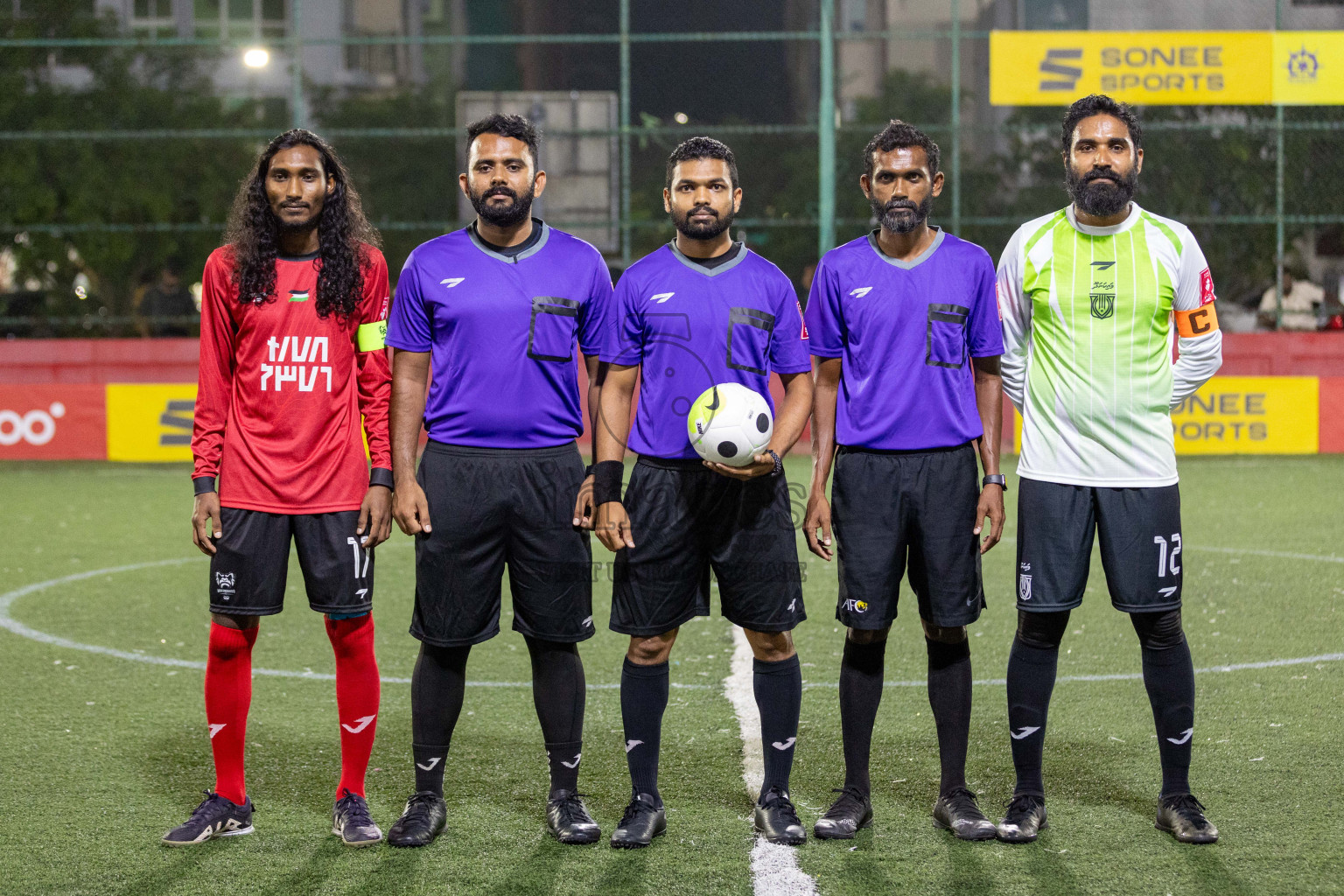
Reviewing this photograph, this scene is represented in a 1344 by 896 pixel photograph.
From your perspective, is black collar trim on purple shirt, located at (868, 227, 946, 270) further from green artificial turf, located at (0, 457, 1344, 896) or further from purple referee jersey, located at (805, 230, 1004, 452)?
green artificial turf, located at (0, 457, 1344, 896)

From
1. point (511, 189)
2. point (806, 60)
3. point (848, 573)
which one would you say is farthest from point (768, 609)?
point (806, 60)

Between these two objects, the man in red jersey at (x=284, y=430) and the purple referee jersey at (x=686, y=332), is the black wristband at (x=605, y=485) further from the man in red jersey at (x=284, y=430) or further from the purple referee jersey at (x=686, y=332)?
the man in red jersey at (x=284, y=430)

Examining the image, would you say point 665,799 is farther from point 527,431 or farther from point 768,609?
point 527,431

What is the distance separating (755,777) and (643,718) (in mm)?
717

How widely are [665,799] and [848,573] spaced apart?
99 cm

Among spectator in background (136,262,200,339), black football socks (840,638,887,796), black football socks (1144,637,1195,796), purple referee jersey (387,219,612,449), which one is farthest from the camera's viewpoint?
spectator in background (136,262,200,339)

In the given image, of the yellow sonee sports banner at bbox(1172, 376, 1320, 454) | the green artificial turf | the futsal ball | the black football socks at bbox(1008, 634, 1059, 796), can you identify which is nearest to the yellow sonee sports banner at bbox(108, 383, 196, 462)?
the green artificial turf

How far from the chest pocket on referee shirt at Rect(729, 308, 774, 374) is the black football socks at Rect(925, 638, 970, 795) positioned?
1.04 meters

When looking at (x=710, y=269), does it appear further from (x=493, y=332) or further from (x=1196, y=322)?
(x=1196, y=322)

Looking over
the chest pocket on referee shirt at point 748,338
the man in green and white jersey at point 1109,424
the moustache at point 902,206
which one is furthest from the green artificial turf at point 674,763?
the moustache at point 902,206

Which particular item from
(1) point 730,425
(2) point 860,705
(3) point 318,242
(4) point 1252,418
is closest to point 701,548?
(1) point 730,425

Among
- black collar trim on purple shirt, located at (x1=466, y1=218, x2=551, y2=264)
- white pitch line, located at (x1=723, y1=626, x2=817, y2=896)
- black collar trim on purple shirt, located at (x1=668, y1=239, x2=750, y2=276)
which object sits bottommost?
white pitch line, located at (x1=723, y1=626, x2=817, y2=896)

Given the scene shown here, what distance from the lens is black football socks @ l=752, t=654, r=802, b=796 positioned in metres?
4.36

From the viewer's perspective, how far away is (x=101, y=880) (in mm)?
3955
